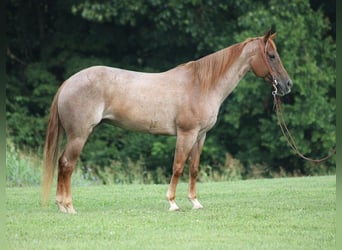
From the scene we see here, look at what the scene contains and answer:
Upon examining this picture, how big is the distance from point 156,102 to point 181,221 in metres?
1.58

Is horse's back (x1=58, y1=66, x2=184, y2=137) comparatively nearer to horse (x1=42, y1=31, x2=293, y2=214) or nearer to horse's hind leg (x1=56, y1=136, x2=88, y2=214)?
horse (x1=42, y1=31, x2=293, y2=214)

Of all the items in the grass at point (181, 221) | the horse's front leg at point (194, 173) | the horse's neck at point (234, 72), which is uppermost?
the horse's neck at point (234, 72)

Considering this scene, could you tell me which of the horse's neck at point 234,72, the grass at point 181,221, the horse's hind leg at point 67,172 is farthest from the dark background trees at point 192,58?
the horse's hind leg at point 67,172

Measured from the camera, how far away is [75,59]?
20484 millimetres

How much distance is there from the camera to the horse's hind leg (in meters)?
8.90

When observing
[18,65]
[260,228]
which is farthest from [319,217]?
[18,65]

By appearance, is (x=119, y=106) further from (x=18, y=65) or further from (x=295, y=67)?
(x=18, y=65)

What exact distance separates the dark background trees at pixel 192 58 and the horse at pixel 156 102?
871 cm

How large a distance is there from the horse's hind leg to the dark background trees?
9322 millimetres

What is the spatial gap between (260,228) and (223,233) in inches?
18.1

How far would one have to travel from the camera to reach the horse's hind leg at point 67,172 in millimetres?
8898

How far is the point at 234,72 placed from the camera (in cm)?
946

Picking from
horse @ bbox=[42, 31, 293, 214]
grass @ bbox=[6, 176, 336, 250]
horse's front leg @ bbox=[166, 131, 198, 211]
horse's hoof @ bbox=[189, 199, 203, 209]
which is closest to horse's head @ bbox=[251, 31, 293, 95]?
horse @ bbox=[42, 31, 293, 214]

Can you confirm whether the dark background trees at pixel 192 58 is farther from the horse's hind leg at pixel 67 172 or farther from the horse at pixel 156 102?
the horse's hind leg at pixel 67 172
